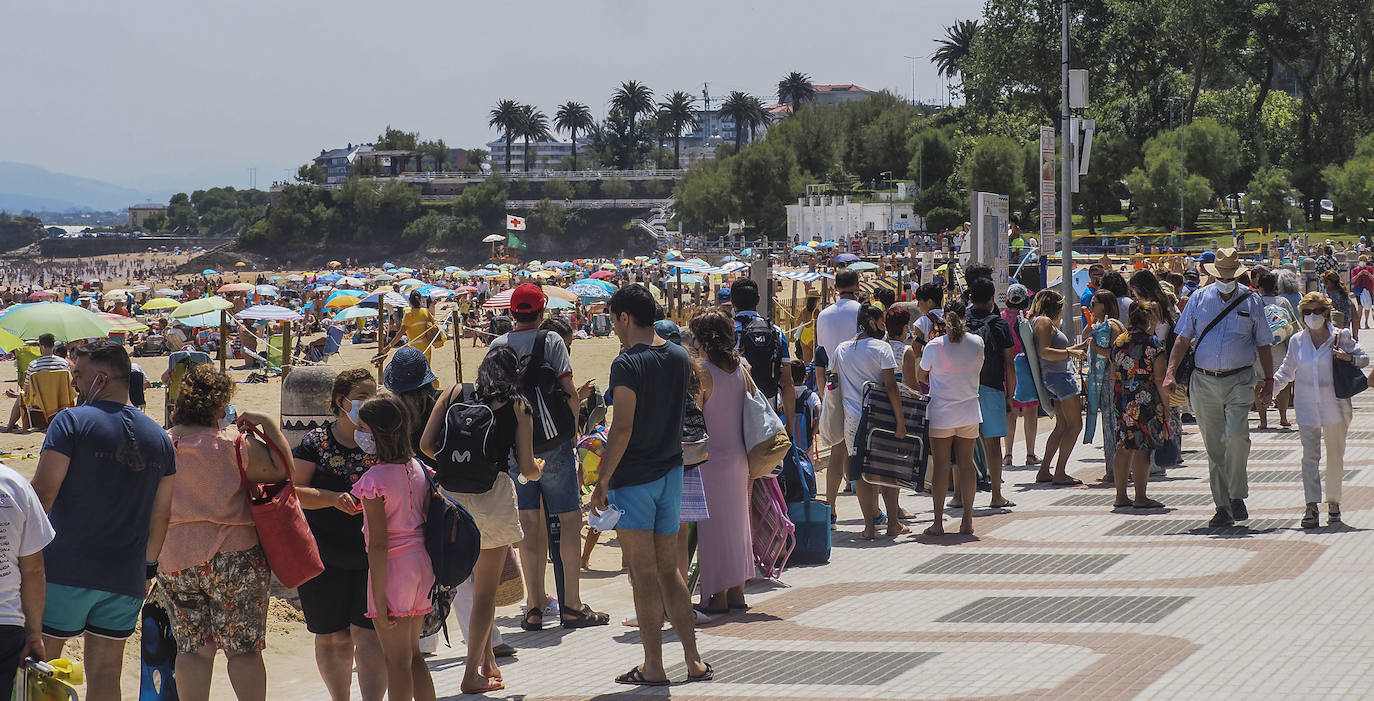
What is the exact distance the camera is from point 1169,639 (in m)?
5.27

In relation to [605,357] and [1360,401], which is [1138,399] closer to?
[1360,401]

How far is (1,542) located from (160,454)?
25.7 inches

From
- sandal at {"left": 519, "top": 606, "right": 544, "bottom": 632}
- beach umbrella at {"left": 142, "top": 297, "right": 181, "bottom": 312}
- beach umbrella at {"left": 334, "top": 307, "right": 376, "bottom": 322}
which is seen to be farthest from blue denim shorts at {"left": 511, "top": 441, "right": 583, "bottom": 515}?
beach umbrella at {"left": 142, "top": 297, "right": 181, "bottom": 312}

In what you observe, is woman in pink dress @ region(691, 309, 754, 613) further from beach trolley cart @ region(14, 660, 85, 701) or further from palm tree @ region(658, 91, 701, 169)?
palm tree @ region(658, 91, 701, 169)

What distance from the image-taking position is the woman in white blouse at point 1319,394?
732cm

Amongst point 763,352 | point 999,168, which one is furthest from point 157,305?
point 999,168

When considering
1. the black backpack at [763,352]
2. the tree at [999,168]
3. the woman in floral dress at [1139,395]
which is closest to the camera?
the black backpack at [763,352]

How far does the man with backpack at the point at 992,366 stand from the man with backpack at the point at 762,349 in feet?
5.87

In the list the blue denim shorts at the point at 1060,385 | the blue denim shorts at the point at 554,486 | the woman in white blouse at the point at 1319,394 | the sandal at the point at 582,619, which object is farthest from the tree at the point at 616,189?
the blue denim shorts at the point at 554,486

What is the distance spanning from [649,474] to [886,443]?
298 centimetres

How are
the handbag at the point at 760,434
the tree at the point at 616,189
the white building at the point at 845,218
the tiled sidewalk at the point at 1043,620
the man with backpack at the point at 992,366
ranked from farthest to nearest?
the tree at the point at 616,189, the white building at the point at 845,218, the man with backpack at the point at 992,366, the handbag at the point at 760,434, the tiled sidewalk at the point at 1043,620

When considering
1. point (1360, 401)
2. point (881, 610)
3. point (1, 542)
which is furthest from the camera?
point (1360, 401)

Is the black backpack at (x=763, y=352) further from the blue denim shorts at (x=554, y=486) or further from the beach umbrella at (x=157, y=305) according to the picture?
the beach umbrella at (x=157, y=305)

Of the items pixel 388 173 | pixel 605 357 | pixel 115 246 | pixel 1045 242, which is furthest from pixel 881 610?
pixel 115 246
